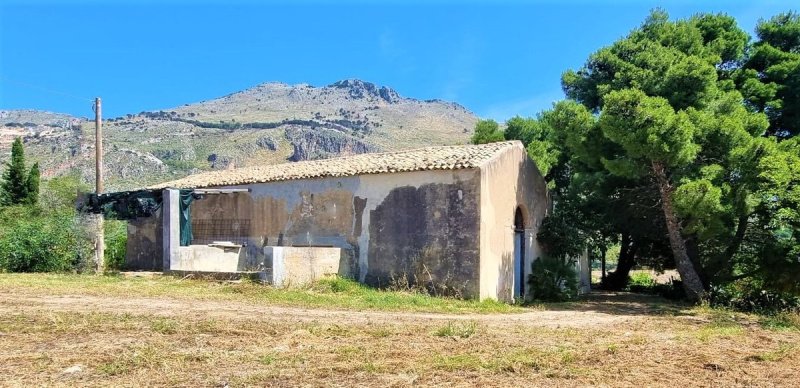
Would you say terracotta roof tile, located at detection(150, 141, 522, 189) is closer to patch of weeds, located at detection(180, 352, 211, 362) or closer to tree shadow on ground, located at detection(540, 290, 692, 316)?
tree shadow on ground, located at detection(540, 290, 692, 316)

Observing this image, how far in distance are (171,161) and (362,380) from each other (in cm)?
6868

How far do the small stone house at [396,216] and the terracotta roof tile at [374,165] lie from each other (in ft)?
0.19

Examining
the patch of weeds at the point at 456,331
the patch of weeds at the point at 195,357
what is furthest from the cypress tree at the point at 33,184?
the patch of weeds at the point at 456,331

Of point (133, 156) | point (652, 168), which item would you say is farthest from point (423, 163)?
point (133, 156)

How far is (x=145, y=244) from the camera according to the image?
23.9 meters

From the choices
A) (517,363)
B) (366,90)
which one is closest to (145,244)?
(517,363)

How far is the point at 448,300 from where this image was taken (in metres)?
15.7

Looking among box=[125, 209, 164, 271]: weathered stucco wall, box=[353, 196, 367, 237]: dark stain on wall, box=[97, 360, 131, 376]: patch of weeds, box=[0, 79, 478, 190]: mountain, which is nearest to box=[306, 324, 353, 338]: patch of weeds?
box=[97, 360, 131, 376]: patch of weeds

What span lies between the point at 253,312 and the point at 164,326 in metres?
2.56

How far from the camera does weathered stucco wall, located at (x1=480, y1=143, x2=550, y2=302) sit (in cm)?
1638

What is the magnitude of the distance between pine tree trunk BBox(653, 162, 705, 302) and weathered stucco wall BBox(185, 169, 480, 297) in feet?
17.1

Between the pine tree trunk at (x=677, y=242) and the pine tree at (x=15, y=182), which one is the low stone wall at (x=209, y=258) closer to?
the pine tree trunk at (x=677, y=242)

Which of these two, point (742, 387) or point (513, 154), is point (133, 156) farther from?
point (742, 387)

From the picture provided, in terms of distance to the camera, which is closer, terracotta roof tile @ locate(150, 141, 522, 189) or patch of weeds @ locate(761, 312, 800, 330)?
patch of weeds @ locate(761, 312, 800, 330)
